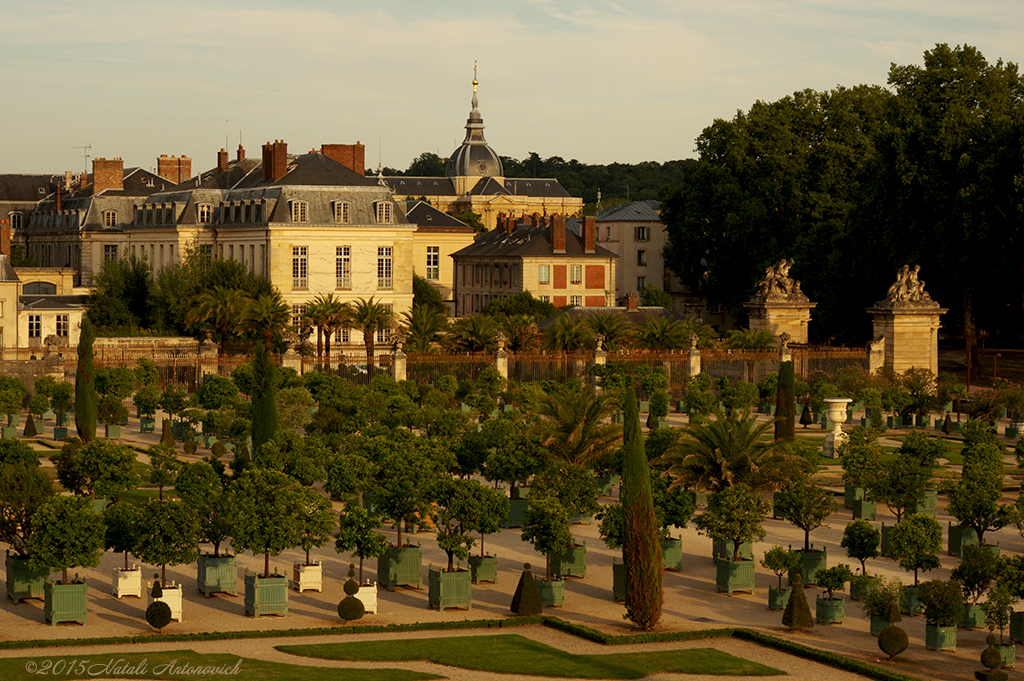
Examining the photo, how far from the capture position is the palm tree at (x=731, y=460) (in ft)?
105

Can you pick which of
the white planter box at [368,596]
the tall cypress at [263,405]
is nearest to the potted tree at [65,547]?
the white planter box at [368,596]

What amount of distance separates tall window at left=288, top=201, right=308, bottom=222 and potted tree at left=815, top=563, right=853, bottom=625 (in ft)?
176

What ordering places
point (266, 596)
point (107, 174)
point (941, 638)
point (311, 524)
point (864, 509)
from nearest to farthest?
point (941, 638)
point (266, 596)
point (311, 524)
point (864, 509)
point (107, 174)

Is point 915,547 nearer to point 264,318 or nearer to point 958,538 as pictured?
point 958,538

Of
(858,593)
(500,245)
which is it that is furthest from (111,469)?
(500,245)

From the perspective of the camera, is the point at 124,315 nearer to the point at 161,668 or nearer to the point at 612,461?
the point at 612,461

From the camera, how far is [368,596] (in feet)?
82.7

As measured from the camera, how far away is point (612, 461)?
34969 millimetres

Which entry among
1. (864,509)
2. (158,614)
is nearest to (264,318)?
(864,509)

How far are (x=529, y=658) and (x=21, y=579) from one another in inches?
337

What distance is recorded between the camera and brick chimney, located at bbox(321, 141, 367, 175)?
8400cm

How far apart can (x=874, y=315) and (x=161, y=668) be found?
40965 mm

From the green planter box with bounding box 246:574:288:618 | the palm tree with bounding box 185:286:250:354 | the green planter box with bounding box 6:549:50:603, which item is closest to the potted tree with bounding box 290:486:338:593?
the green planter box with bounding box 246:574:288:618

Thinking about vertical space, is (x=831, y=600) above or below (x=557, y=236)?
below
